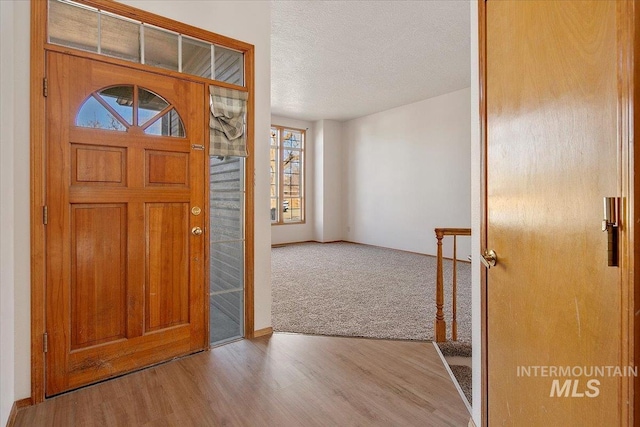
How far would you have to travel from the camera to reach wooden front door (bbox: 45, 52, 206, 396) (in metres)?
1.93

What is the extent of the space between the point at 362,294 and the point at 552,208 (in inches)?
130

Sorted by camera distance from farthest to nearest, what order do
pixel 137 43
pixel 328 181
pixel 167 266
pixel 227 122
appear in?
pixel 328 181 → pixel 227 122 → pixel 167 266 → pixel 137 43

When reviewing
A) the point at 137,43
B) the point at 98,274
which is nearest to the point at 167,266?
the point at 98,274

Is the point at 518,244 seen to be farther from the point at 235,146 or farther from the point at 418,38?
the point at 418,38

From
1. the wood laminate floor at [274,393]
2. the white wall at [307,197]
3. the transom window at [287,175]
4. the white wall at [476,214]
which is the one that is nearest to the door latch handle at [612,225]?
the white wall at [476,214]

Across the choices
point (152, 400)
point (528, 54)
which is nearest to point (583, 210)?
point (528, 54)

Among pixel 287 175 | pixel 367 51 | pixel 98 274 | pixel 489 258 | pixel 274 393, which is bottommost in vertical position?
pixel 274 393

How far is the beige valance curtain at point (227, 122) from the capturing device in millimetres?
2494

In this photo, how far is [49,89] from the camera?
1.89 metres

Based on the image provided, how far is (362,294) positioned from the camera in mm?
4070

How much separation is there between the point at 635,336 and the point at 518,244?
47cm
